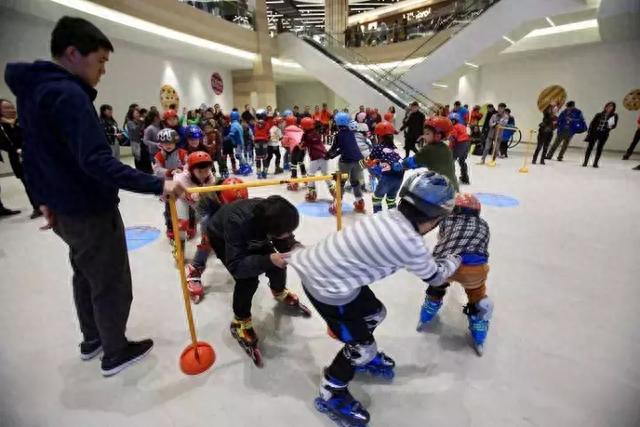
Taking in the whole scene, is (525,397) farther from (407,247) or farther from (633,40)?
(633,40)

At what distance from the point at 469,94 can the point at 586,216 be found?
1268 centimetres

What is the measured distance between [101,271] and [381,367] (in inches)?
70.0

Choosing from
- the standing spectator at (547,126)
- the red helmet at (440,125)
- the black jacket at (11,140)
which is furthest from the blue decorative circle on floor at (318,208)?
the standing spectator at (547,126)

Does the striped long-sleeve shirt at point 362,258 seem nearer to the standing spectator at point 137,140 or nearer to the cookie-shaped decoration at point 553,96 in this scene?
the standing spectator at point 137,140

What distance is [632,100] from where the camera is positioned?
1113cm

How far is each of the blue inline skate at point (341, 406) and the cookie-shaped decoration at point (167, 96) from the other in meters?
A: 12.7

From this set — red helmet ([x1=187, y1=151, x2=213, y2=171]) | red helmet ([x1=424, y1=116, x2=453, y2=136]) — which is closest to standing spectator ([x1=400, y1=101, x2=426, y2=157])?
red helmet ([x1=424, y1=116, x2=453, y2=136])

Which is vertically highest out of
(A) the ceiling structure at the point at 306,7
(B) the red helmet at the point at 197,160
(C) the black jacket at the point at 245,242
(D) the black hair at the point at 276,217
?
(A) the ceiling structure at the point at 306,7

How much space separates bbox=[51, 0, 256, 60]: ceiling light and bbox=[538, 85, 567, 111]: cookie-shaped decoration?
12716mm

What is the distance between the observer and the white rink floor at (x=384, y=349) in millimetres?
1806

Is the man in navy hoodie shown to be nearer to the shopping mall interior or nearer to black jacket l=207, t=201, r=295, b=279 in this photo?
the shopping mall interior

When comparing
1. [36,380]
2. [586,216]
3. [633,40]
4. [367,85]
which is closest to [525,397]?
[36,380]

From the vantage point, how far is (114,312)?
1978mm

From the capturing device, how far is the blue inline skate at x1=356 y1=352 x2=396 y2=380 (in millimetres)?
2025
